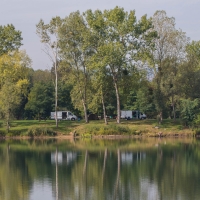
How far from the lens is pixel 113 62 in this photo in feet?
243

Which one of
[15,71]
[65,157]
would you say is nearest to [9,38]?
[15,71]

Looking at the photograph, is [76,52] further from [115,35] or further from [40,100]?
[40,100]

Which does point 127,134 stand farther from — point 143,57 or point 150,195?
point 150,195

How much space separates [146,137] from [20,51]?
2528cm

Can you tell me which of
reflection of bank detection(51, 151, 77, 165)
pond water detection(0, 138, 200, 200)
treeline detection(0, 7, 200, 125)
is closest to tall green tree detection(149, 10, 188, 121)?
treeline detection(0, 7, 200, 125)

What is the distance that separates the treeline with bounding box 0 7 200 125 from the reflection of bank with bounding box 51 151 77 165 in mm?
20979

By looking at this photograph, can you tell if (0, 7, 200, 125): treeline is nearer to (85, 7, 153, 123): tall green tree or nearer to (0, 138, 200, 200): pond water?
(85, 7, 153, 123): tall green tree

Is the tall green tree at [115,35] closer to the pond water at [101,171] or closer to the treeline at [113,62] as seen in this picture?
the treeline at [113,62]

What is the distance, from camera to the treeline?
73562 mm

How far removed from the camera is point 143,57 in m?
75.1

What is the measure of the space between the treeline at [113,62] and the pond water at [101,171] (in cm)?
1520

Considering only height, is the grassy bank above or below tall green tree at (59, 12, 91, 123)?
below

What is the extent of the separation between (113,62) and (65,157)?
92.3 feet

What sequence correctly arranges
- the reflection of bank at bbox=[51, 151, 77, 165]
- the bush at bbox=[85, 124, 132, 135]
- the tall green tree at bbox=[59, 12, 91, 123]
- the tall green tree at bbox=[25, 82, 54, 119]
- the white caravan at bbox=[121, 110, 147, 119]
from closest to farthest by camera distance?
the reflection of bank at bbox=[51, 151, 77, 165] → the bush at bbox=[85, 124, 132, 135] → the tall green tree at bbox=[59, 12, 91, 123] → the white caravan at bbox=[121, 110, 147, 119] → the tall green tree at bbox=[25, 82, 54, 119]
